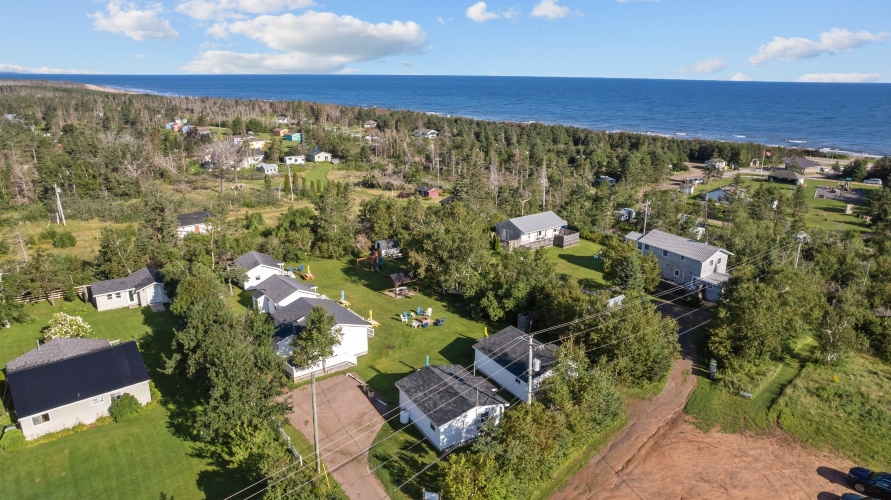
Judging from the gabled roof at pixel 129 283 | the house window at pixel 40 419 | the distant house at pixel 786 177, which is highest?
the distant house at pixel 786 177

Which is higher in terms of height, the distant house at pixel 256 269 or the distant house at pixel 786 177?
the distant house at pixel 786 177

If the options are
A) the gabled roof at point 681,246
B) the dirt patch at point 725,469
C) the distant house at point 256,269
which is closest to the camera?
the dirt patch at point 725,469

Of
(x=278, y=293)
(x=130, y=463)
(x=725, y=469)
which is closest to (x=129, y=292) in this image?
(x=278, y=293)

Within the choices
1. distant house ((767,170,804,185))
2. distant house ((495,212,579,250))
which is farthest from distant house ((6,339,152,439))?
distant house ((767,170,804,185))

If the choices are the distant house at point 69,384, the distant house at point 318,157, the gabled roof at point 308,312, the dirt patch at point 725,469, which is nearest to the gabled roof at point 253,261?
the gabled roof at point 308,312

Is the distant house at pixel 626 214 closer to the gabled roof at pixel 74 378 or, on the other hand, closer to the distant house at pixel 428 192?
the distant house at pixel 428 192

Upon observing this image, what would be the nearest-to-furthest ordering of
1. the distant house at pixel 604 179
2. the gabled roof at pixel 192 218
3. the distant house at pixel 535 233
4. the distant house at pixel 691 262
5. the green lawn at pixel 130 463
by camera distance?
the green lawn at pixel 130 463 < the distant house at pixel 691 262 < the gabled roof at pixel 192 218 < the distant house at pixel 535 233 < the distant house at pixel 604 179
